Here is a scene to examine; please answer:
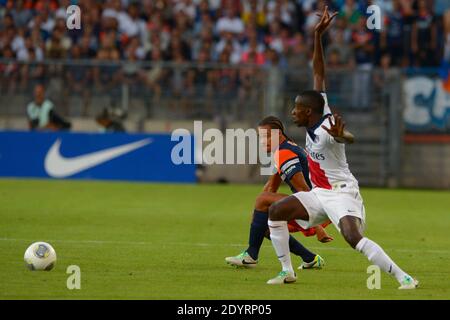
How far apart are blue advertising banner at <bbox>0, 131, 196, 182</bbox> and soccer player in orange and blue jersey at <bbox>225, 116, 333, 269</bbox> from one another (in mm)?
13014

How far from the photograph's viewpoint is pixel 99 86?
83.9 feet

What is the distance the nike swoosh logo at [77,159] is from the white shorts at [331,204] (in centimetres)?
1455

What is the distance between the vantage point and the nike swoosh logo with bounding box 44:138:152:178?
981 inches

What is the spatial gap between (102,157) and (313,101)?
49.3ft

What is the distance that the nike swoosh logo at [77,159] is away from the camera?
2491 cm

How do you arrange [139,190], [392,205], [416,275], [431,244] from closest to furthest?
[416,275] → [431,244] → [392,205] → [139,190]

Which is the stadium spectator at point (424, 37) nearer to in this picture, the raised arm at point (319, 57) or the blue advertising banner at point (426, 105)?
the blue advertising banner at point (426, 105)

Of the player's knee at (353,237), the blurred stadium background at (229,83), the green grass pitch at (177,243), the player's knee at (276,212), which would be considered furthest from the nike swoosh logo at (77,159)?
the player's knee at (353,237)

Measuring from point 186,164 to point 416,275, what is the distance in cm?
1383

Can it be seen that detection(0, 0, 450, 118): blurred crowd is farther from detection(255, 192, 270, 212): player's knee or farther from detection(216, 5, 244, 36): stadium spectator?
detection(255, 192, 270, 212): player's knee

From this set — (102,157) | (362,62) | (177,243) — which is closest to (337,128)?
(177,243)

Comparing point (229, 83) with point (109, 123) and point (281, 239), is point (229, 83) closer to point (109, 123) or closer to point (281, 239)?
point (109, 123)
